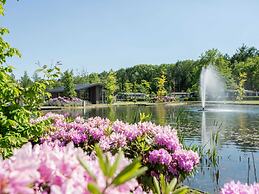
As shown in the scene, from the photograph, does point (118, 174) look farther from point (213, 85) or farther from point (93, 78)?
point (93, 78)

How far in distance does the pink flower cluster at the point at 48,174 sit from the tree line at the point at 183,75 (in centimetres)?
4582

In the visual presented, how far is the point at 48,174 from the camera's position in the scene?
105cm

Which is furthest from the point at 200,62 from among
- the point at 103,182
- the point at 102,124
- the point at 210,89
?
the point at 103,182

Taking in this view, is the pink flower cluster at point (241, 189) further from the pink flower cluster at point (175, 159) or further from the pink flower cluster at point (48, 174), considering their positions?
the pink flower cluster at point (175, 159)

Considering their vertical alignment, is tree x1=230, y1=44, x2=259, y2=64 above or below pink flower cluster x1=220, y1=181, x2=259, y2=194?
above

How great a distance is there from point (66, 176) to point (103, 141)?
154 inches

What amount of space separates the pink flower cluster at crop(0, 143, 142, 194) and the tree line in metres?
45.8

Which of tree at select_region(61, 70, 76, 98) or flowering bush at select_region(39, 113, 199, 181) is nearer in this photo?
flowering bush at select_region(39, 113, 199, 181)

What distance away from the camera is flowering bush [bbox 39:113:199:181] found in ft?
15.8

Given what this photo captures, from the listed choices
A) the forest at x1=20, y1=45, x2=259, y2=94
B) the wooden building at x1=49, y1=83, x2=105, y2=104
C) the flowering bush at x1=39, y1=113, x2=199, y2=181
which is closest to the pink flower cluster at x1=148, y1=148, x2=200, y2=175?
the flowering bush at x1=39, y1=113, x2=199, y2=181

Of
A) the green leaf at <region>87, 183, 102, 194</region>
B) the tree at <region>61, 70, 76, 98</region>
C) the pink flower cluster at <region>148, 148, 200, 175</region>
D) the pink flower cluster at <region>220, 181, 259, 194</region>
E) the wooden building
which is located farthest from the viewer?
the wooden building

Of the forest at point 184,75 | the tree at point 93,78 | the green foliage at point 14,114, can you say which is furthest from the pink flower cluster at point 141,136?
the tree at point 93,78

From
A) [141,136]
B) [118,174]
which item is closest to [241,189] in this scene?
[118,174]

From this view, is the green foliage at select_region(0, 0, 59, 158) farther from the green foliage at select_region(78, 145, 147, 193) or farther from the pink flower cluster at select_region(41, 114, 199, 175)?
the green foliage at select_region(78, 145, 147, 193)
